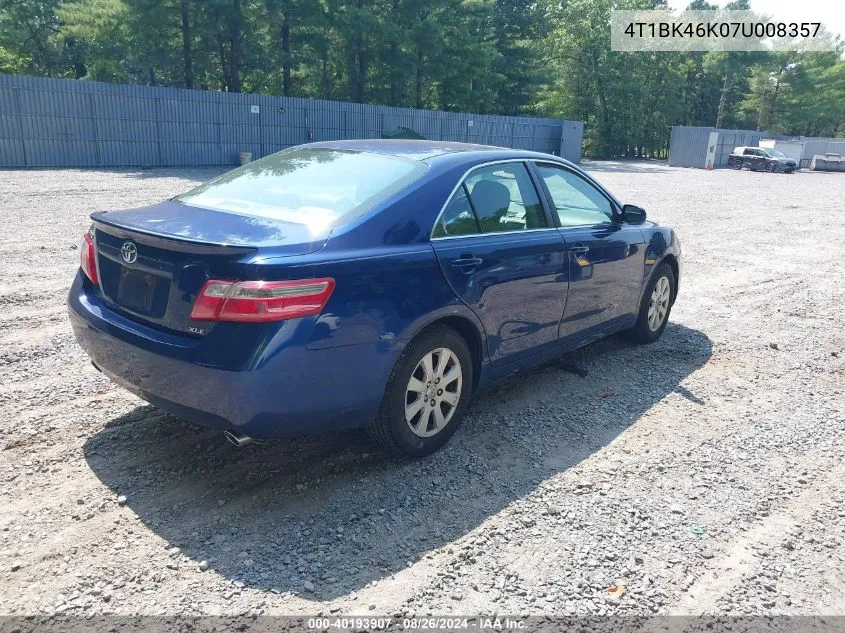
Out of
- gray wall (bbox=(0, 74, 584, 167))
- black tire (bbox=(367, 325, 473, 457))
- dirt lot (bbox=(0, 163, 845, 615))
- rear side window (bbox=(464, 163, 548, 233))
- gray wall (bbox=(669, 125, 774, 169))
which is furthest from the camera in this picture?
gray wall (bbox=(669, 125, 774, 169))

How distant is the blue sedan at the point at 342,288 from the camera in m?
3.01

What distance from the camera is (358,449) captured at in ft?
12.7

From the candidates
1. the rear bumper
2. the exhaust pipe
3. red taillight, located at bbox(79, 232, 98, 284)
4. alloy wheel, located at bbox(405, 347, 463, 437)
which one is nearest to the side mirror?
alloy wheel, located at bbox(405, 347, 463, 437)

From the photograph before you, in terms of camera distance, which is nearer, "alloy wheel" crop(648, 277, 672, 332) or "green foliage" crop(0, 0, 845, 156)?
"alloy wheel" crop(648, 277, 672, 332)

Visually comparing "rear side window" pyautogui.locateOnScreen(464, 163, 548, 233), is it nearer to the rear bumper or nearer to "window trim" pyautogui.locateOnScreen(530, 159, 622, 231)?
"window trim" pyautogui.locateOnScreen(530, 159, 622, 231)

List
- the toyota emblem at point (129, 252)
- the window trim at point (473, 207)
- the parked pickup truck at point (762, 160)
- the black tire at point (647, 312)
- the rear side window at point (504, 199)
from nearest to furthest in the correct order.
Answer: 1. the toyota emblem at point (129, 252)
2. the window trim at point (473, 207)
3. the rear side window at point (504, 199)
4. the black tire at point (647, 312)
5. the parked pickup truck at point (762, 160)

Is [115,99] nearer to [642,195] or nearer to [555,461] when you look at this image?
[642,195]

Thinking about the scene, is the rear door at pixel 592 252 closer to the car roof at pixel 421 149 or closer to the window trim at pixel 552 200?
the window trim at pixel 552 200

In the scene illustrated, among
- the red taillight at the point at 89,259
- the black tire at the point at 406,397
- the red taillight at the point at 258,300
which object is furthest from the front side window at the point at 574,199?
the red taillight at the point at 89,259

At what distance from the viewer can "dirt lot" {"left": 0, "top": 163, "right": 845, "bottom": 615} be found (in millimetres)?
2785

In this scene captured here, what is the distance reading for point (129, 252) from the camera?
334cm

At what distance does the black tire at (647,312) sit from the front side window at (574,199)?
0.88 meters

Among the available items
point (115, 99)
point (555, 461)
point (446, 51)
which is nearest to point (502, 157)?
point (555, 461)

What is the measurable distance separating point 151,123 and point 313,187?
2084cm
